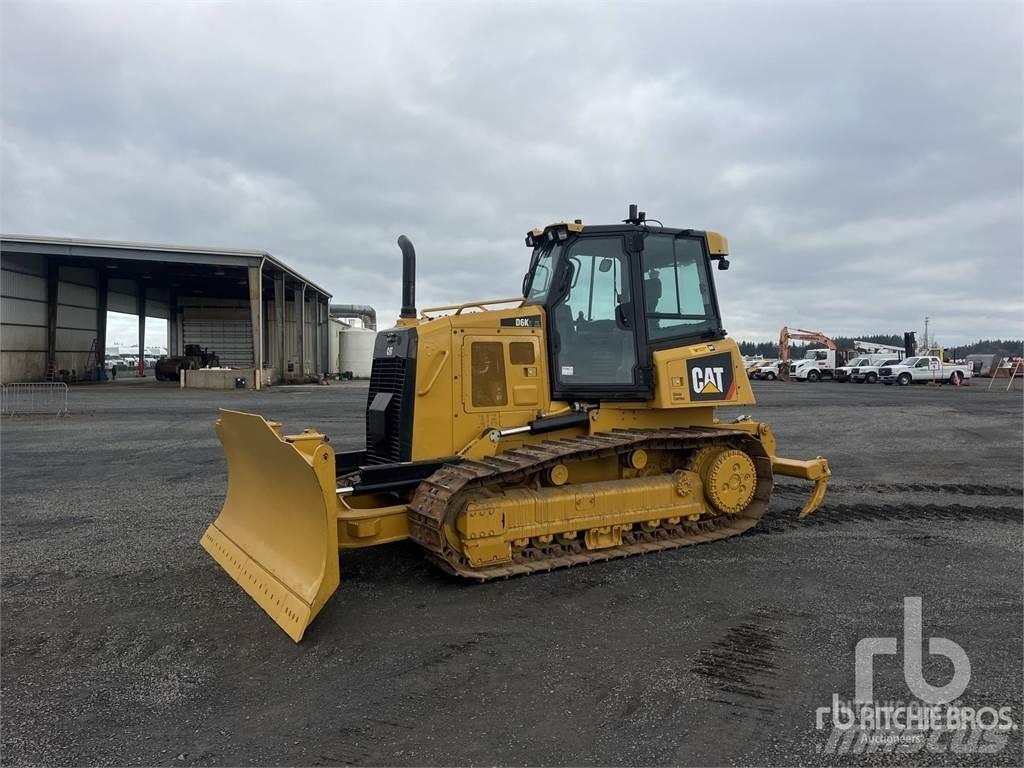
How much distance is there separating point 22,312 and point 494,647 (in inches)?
1517

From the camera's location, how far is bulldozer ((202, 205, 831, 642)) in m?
5.24

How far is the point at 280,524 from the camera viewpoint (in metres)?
5.14

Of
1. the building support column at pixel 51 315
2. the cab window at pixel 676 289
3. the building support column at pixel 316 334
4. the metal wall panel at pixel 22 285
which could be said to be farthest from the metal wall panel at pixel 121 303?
the cab window at pixel 676 289

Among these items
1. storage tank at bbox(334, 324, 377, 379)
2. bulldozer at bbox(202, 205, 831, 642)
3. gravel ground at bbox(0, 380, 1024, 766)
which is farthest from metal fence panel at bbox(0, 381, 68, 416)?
storage tank at bbox(334, 324, 377, 379)

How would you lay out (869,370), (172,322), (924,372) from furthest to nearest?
(172,322), (869,370), (924,372)

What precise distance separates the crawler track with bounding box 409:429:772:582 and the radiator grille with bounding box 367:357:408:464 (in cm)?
68

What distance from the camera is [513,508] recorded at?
5383mm

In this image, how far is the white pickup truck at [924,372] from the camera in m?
39.8

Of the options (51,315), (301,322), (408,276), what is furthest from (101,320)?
(408,276)

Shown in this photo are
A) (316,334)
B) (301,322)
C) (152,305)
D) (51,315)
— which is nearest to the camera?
(51,315)

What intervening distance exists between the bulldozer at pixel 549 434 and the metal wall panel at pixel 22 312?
33.9m

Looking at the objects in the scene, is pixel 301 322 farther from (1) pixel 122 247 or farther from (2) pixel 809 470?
(2) pixel 809 470

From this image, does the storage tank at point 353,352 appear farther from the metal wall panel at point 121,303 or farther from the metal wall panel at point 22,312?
the metal wall panel at point 22,312

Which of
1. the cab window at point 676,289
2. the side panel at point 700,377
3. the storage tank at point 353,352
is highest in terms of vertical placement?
the storage tank at point 353,352
